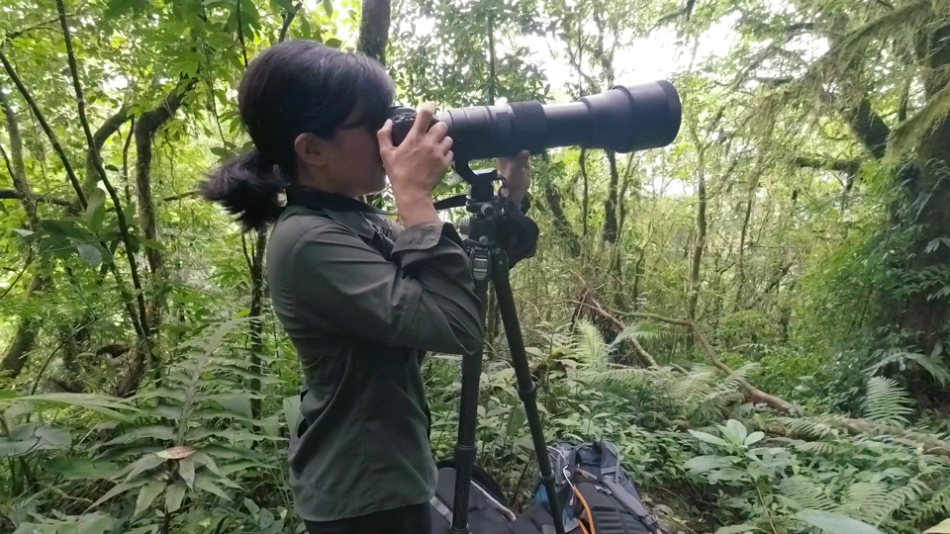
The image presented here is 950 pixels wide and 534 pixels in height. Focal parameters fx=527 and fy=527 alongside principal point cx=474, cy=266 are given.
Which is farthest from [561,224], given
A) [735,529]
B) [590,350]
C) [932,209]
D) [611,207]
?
[735,529]

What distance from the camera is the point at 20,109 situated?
2609 mm

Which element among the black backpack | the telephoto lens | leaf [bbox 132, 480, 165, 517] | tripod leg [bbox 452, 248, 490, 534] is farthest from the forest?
the telephoto lens

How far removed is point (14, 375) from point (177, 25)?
158cm

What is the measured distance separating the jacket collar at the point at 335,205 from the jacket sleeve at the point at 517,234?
233mm

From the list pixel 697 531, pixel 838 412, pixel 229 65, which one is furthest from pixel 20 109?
pixel 838 412

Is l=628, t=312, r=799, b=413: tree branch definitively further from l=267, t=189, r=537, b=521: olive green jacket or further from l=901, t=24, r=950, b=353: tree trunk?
l=267, t=189, r=537, b=521: olive green jacket

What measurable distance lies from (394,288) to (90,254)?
100cm

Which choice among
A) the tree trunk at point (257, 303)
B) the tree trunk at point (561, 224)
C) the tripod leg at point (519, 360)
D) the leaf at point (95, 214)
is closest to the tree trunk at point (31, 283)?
the leaf at point (95, 214)

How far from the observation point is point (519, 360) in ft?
3.29

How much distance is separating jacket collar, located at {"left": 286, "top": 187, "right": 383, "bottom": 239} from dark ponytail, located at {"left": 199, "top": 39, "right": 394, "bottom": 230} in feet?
0.13

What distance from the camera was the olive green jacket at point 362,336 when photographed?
0.67 meters

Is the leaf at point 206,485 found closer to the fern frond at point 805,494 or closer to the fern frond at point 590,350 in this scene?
the fern frond at point 805,494

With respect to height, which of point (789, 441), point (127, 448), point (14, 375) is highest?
point (127, 448)

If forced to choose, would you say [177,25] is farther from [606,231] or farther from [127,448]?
[606,231]
